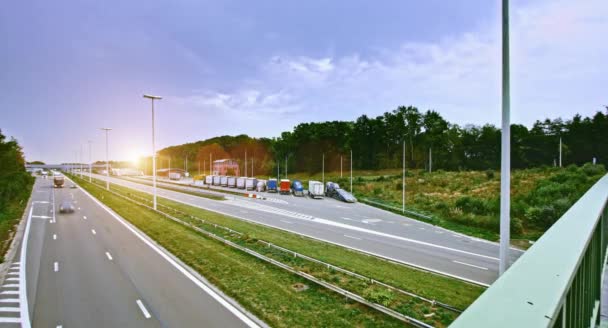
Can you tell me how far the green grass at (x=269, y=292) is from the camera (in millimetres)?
10852

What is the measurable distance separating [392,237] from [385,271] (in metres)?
9.74

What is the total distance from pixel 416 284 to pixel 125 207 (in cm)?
3542

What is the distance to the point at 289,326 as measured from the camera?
10.5 metres

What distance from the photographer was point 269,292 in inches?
511

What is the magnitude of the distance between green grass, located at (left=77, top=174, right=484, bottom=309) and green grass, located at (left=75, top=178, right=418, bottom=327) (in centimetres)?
299

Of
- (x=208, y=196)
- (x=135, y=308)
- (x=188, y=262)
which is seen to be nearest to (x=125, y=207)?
(x=208, y=196)

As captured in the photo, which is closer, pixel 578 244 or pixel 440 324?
pixel 578 244

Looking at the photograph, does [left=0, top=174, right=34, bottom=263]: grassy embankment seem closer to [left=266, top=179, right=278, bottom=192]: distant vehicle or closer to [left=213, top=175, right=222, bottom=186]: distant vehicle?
[left=266, top=179, right=278, bottom=192]: distant vehicle

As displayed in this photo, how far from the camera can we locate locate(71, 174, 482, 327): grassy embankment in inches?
462

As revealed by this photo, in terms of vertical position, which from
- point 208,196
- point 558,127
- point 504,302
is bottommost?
point 208,196

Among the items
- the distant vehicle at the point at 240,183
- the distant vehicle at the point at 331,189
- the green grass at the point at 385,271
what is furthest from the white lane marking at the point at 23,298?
the distant vehicle at the point at 240,183

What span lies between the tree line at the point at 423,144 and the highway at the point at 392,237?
46.0 meters

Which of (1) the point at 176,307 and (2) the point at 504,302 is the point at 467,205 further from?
(2) the point at 504,302

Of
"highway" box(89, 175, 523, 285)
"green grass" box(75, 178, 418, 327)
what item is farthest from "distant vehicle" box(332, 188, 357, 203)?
Result: "green grass" box(75, 178, 418, 327)
